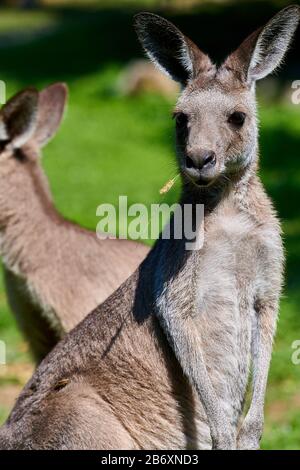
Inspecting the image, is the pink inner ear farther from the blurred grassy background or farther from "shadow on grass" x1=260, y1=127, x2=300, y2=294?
"shadow on grass" x1=260, y1=127, x2=300, y2=294

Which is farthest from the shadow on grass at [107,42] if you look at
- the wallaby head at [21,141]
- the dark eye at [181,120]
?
the dark eye at [181,120]

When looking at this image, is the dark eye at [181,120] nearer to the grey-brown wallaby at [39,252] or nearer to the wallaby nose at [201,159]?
the wallaby nose at [201,159]

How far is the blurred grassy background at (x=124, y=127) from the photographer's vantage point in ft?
22.4

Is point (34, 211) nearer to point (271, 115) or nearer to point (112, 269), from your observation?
point (112, 269)

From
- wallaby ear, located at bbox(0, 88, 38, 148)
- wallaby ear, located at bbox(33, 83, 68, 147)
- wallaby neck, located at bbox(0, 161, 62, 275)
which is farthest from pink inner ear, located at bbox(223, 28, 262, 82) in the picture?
wallaby ear, located at bbox(33, 83, 68, 147)

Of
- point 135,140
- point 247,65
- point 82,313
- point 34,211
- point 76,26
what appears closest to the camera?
point 247,65

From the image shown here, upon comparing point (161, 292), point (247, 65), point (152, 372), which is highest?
point (247, 65)

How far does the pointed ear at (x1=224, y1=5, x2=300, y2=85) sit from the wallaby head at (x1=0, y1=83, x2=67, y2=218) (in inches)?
79.2

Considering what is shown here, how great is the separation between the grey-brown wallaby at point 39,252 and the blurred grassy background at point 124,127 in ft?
2.12

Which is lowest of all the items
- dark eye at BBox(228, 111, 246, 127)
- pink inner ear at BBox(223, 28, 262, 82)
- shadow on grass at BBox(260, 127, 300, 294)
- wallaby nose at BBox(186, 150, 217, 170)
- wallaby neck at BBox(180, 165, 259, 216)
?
shadow on grass at BBox(260, 127, 300, 294)

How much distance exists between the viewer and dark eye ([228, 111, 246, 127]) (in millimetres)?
3867

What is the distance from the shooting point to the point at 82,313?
5.64 metres
